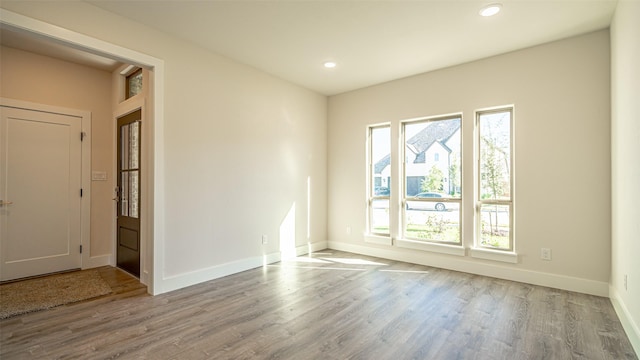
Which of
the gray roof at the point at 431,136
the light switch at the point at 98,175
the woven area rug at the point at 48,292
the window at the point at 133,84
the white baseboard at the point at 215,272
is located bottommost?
the woven area rug at the point at 48,292

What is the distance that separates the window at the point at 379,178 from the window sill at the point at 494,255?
1370 millimetres

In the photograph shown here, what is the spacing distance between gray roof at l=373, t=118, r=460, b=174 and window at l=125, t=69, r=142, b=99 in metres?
3.94

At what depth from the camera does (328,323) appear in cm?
259

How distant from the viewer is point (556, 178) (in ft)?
11.3

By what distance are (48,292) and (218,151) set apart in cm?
232

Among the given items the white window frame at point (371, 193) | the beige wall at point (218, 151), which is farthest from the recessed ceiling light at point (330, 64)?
the white window frame at point (371, 193)

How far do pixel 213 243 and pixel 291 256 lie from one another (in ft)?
4.74

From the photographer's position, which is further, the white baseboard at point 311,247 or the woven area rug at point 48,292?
the white baseboard at point 311,247

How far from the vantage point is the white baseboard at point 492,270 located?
→ 10.7 feet

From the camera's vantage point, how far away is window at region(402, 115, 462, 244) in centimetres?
428

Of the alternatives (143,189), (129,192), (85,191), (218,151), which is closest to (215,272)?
(143,189)

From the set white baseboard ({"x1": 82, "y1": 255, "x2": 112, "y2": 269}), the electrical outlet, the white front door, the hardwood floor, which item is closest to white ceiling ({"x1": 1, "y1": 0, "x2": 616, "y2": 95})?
the white front door

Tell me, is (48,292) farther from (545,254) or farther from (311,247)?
(545,254)

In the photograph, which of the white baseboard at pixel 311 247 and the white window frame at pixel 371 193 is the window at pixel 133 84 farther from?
the white window frame at pixel 371 193
